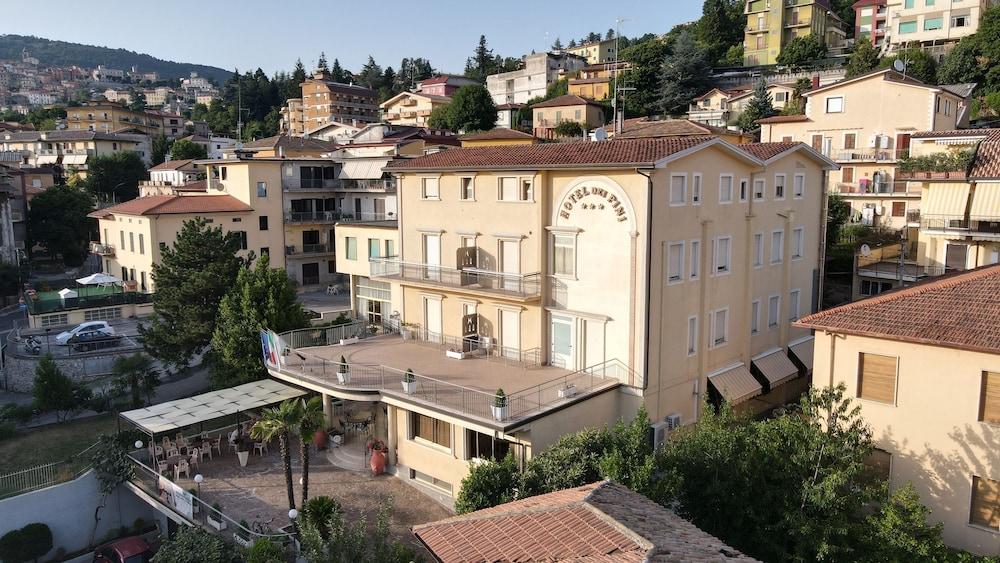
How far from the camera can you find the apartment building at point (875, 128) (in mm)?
41312

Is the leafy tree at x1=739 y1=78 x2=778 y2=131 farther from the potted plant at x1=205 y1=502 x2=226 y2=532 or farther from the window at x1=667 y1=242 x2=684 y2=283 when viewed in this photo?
the potted plant at x1=205 y1=502 x2=226 y2=532

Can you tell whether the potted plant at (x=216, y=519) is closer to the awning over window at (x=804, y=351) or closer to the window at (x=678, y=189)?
the window at (x=678, y=189)

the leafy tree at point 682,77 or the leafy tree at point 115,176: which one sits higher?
A: the leafy tree at point 682,77

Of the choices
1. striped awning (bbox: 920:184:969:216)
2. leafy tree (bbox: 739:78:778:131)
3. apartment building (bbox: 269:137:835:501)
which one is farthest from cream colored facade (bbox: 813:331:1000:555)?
leafy tree (bbox: 739:78:778:131)

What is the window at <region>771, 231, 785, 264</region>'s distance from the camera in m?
29.1

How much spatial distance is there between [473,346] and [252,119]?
4938 inches

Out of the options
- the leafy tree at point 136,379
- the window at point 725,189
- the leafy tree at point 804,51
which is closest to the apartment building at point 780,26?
the leafy tree at point 804,51

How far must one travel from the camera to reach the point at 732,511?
52.6 feet

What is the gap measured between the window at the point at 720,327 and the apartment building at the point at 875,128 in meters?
18.7

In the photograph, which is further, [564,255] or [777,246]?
[777,246]

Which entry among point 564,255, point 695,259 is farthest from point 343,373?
point 695,259

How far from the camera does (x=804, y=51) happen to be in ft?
267

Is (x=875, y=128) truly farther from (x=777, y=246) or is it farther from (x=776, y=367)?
(x=776, y=367)

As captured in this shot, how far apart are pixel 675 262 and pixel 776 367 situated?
27.2 feet
